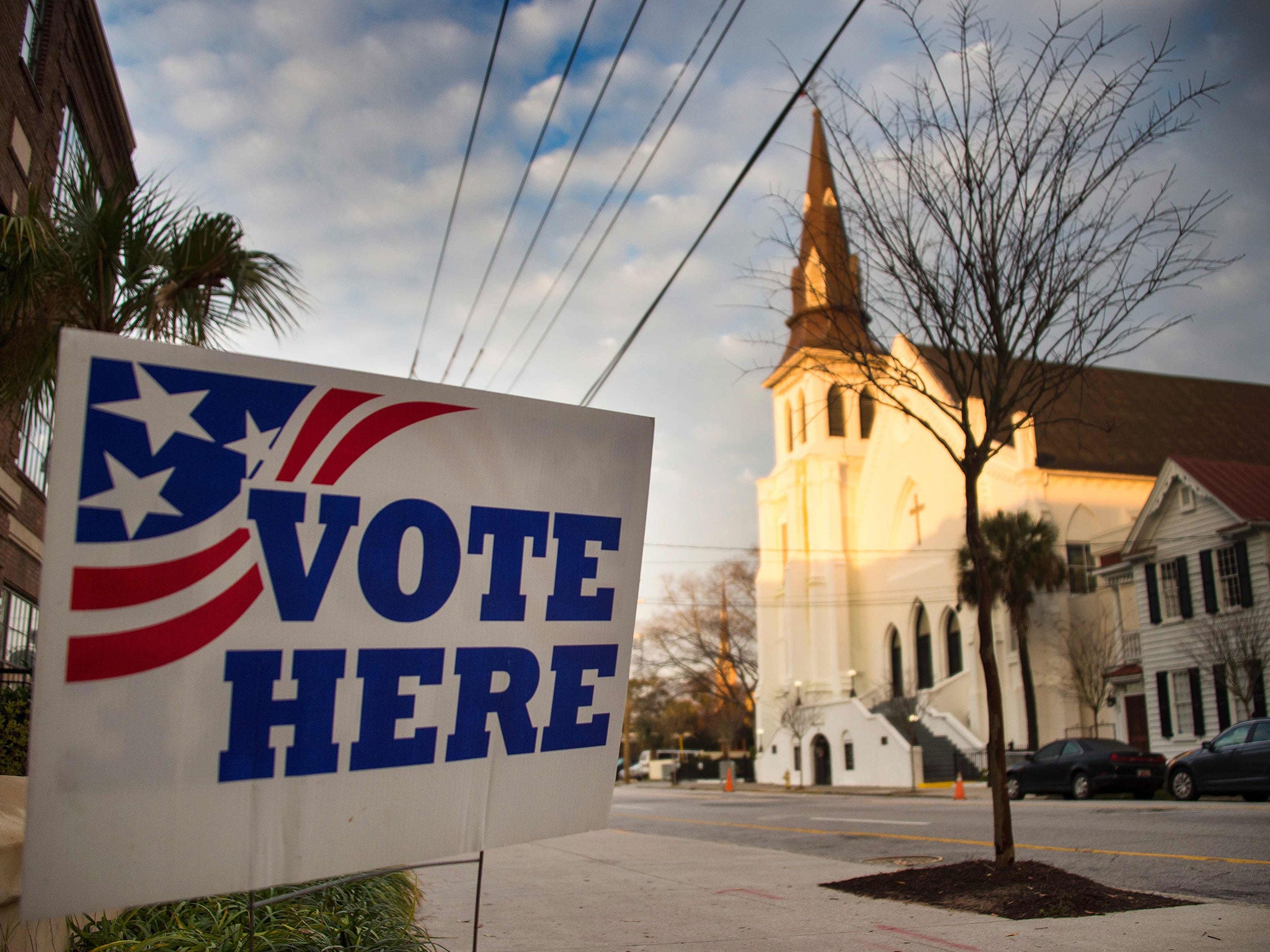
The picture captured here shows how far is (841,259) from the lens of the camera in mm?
10555

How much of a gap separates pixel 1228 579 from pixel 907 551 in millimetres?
21841

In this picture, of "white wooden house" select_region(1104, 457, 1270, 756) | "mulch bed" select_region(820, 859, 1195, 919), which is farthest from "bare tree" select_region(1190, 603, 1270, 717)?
"mulch bed" select_region(820, 859, 1195, 919)

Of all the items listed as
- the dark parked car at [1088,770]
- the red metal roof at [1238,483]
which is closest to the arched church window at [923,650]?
the red metal roof at [1238,483]

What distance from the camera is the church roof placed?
44.0m

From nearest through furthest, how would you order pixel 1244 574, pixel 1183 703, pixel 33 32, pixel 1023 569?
pixel 33 32
pixel 1244 574
pixel 1183 703
pixel 1023 569

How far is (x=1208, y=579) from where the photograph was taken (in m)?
29.4

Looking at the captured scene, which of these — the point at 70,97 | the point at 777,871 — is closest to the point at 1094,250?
the point at 777,871

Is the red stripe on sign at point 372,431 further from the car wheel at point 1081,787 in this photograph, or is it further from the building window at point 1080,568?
the building window at point 1080,568

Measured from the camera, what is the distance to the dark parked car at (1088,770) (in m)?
21.5

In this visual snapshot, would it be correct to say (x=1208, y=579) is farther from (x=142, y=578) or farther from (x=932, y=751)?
(x=142, y=578)

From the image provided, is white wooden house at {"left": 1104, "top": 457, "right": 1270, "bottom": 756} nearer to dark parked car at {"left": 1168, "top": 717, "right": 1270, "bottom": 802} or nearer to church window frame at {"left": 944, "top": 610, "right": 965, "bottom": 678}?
dark parked car at {"left": 1168, "top": 717, "right": 1270, "bottom": 802}

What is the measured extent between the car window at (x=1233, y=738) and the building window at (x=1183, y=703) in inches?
506

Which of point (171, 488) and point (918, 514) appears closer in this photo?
point (171, 488)

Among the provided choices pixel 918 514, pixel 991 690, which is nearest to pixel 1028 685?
pixel 918 514
